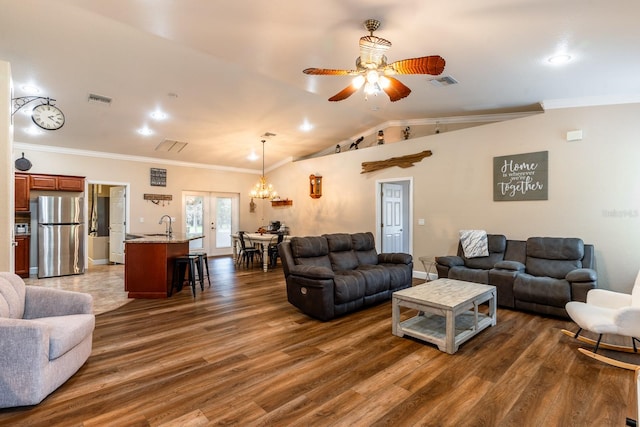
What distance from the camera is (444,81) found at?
4.34 meters

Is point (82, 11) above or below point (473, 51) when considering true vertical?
above

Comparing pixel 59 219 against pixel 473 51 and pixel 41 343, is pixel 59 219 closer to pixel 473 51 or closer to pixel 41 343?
pixel 41 343

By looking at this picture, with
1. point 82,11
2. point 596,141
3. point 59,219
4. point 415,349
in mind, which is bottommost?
point 415,349

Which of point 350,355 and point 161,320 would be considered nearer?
point 350,355

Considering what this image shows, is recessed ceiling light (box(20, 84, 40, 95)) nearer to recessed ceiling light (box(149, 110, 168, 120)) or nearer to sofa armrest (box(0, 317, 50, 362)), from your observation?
recessed ceiling light (box(149, 110, 168, 120))

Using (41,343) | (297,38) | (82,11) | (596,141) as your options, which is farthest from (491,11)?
(41,343)

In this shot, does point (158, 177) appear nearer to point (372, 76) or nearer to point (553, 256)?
point (372, 76)

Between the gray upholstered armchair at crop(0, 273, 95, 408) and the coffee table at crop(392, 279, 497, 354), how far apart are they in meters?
2.79

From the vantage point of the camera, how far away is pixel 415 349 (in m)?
3.03

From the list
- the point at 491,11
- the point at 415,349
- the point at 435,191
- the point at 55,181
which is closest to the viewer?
the point at 491,11

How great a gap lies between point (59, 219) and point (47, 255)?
0.72 metres

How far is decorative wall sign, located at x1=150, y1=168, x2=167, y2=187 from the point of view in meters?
8.20

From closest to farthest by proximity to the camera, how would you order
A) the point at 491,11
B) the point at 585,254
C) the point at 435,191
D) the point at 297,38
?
the point at 491,11, the point at 297,38, the point at 585,254, the point at 435,191

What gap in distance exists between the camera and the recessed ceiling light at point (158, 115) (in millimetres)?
5619
